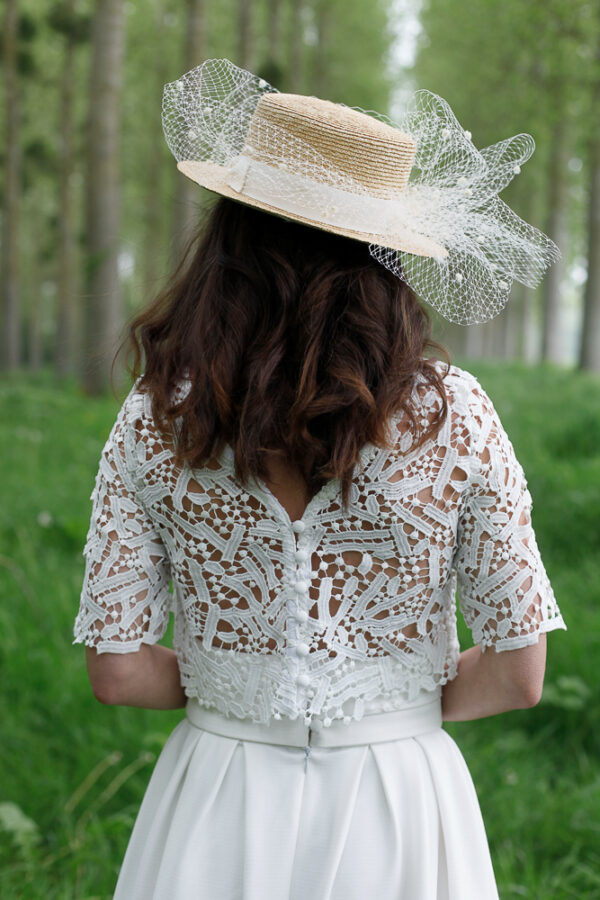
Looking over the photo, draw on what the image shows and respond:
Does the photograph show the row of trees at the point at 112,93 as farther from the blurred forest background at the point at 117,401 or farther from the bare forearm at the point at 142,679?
the bare forearm at the point at 142,679

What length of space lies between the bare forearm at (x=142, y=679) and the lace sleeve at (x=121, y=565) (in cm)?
5

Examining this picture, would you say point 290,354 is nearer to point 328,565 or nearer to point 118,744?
point 328,565

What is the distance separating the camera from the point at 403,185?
155 centimetres

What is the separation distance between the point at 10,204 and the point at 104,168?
23.8ft

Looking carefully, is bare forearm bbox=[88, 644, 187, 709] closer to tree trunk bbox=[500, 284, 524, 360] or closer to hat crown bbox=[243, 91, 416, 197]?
hat crown bbox=[243, 91, 416, 197]

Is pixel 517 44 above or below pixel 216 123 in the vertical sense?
above

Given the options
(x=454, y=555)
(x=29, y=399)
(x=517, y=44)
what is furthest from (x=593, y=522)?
(x=517, y=44)

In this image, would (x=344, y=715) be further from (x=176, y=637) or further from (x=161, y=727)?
(x=161, y=727)

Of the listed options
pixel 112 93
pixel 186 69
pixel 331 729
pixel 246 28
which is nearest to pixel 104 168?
pixel 112 93

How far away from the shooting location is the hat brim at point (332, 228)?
4.60 ft

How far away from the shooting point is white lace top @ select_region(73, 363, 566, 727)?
1443 mm

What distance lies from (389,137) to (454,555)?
2.29 ft

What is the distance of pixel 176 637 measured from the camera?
1.73 m

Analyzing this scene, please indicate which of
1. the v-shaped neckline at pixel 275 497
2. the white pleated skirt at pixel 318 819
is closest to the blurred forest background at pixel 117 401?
the v-shaped neckline at pixel 275 497
